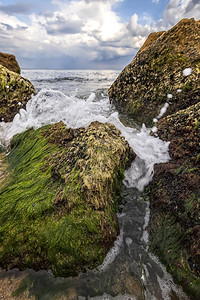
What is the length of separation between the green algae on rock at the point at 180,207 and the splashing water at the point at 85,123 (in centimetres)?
33

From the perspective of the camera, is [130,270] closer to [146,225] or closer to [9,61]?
[146,225]

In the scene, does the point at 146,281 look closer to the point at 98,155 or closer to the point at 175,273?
the point at 175,273

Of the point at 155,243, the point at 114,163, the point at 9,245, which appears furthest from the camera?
the point at 114,163

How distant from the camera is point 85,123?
4.38 m

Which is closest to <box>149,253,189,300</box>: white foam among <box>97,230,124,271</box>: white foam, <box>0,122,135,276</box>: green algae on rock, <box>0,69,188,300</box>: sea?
<box>0,69,188,300</box>: sea

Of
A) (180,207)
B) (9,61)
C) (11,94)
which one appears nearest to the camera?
(180,207)

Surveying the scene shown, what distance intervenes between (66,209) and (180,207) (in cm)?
159

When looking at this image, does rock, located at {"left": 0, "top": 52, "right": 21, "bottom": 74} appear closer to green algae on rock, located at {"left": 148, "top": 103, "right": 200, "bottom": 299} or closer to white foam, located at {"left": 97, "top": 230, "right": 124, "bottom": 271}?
green algae on rock, located at {"left": 148, "top": 103, "right": 200, "bottom": 299}

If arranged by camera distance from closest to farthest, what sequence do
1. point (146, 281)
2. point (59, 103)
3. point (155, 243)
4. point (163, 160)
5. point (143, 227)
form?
1. point (146, 281)
2. point (155, 243)
3. point (143, 227)
4. point (163, 160)
5. point (59, 103)

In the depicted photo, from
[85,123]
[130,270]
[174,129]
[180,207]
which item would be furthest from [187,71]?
[130,270]

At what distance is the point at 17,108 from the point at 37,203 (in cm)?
495

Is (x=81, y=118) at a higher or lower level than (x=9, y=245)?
higher

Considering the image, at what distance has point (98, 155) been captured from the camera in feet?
9.71

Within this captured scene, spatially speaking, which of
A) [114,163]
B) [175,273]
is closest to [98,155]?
[114,163]
